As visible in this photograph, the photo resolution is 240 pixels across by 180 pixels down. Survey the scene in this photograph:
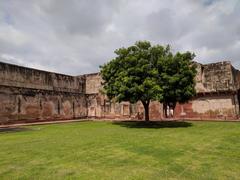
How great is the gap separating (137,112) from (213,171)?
70.5ft

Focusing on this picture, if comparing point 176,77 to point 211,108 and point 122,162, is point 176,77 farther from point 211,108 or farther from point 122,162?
point 211,108

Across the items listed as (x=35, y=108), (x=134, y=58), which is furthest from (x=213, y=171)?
(x=35, y=108)

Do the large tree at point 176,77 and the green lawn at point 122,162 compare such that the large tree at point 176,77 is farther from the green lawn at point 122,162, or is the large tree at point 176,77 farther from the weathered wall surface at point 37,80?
the weathered wall surface at point 37,80

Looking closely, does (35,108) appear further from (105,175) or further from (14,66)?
(105,175)

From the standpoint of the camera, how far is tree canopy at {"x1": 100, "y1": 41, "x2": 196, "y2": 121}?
46.3 ft

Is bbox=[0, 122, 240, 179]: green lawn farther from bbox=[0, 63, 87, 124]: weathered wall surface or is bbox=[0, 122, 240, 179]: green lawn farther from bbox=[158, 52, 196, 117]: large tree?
bbox=[0, 63, 87, 124]: weathered wall surface

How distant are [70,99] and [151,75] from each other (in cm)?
1548

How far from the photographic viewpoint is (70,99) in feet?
89.4

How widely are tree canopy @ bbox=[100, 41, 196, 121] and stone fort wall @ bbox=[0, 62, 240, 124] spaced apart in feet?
20.7

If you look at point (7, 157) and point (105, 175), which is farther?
point (7, 157)

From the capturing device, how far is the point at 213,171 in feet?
15.6

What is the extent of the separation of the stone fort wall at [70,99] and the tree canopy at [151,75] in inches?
248

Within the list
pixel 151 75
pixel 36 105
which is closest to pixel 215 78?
pixel 151 75

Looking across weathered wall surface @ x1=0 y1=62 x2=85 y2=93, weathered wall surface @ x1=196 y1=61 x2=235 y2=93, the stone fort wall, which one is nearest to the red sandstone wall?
the stone fort wall
